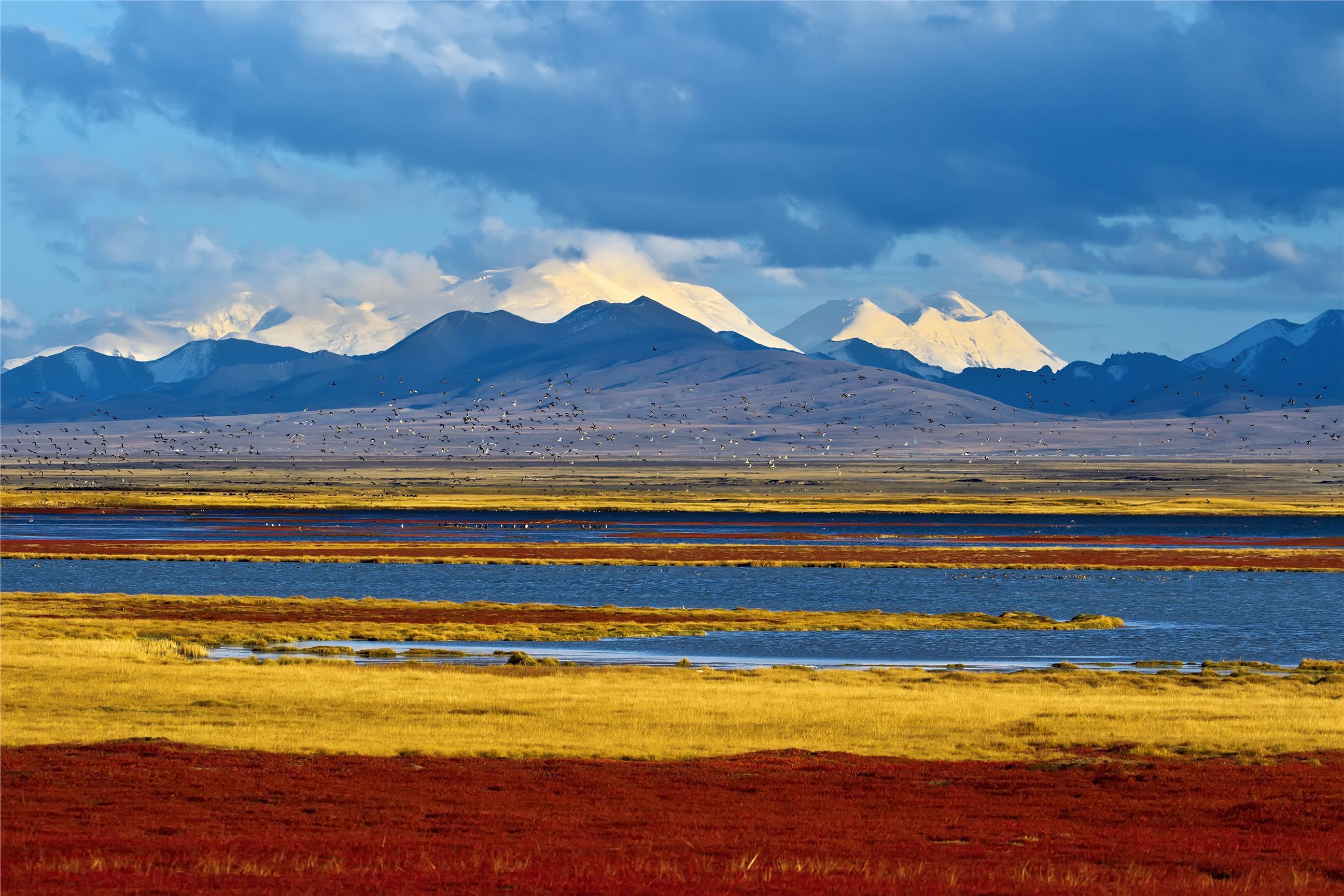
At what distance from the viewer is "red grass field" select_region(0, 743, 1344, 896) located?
22078mm

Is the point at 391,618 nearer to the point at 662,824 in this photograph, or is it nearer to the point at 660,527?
the point at 662,824

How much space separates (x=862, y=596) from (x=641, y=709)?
122ft

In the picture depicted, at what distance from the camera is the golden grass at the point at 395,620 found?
2331 inches

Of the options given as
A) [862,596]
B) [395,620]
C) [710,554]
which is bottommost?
[862,596]

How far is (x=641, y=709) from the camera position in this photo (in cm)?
4097

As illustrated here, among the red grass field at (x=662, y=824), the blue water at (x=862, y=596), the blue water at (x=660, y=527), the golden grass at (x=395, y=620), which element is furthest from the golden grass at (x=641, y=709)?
the blue water at (x=660, y=527)

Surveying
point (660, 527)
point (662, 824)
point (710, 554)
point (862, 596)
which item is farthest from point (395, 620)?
point (660, 527)

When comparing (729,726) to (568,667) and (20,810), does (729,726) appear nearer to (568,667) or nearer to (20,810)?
(568,667)

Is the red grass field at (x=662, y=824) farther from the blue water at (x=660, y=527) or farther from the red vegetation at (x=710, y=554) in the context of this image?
the blue water at (x=660, y=527)

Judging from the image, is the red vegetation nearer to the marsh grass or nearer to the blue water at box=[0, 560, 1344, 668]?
the blue water at box=[0, 560, 1344, 668]

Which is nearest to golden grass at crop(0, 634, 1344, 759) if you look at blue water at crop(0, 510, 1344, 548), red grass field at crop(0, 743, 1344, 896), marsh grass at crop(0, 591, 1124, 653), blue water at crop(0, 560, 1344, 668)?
red grass field at crop(0, 743, 1344, 896)

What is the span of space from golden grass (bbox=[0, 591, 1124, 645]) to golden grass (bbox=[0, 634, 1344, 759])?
311 inches

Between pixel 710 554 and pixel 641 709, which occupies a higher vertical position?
pixel 641 709

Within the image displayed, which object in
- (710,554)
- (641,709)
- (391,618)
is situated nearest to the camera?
(641,709)
